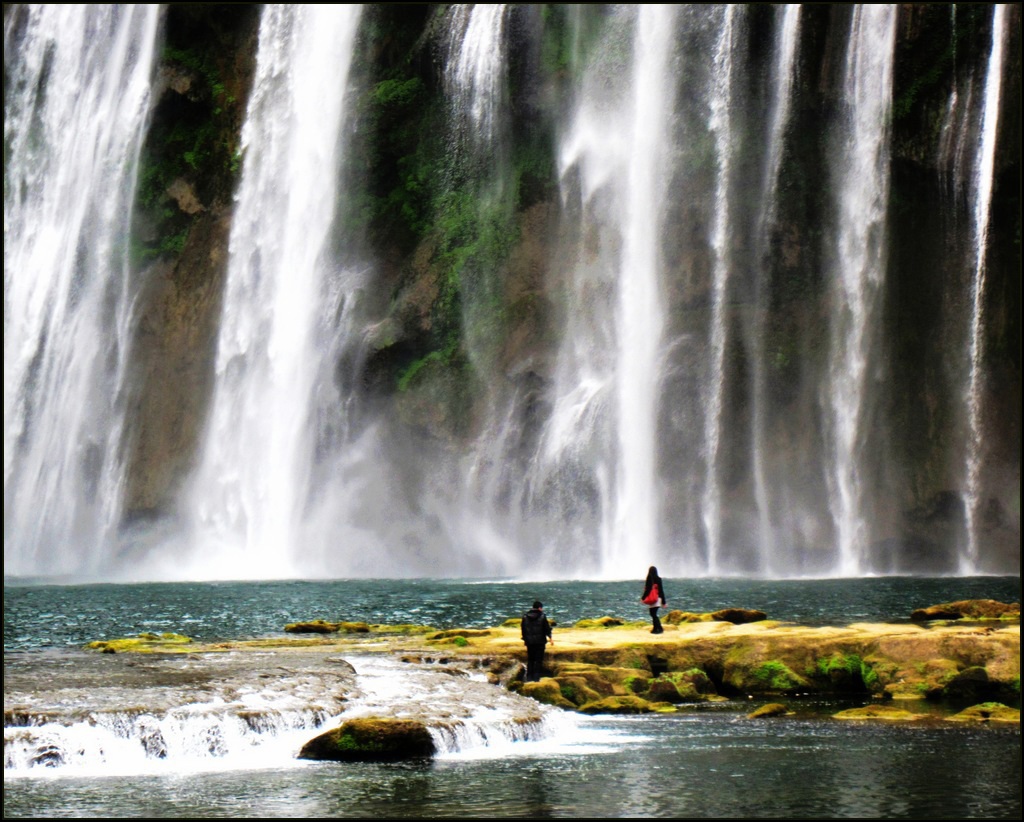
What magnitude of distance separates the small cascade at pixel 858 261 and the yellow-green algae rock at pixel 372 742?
37.6 metres

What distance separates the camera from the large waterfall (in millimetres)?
53344

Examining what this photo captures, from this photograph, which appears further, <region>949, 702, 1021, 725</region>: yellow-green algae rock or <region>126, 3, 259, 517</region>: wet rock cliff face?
<region>126, 3, 259, 517</region>: wet rock cliff face

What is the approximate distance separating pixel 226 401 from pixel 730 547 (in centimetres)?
2290

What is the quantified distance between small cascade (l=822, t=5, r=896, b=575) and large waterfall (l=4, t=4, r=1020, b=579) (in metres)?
0.12

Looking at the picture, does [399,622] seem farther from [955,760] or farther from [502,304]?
[502,304]

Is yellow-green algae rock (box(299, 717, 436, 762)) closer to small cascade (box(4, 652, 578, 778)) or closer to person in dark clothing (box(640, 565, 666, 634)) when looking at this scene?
small cascade (box(4, 652, 578, 778))

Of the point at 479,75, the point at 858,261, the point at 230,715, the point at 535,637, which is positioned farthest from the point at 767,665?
the point at 479,75

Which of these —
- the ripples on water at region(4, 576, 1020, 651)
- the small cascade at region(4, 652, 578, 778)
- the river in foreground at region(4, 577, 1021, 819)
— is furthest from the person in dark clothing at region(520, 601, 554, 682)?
the ripples on water at region(4, 576, 1020, 651)

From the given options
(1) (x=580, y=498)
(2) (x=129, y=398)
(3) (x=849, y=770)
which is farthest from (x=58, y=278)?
(3) (x=849, y=770)

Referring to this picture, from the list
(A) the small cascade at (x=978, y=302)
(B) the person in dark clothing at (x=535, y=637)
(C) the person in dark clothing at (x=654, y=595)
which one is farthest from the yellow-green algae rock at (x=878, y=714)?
(A) the small cascade at (x=978, y=302)

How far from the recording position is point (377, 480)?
57.9 meters

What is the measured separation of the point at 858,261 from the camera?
5425 centimetres

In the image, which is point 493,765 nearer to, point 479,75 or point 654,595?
point 654,595

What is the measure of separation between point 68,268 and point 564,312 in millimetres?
25421
